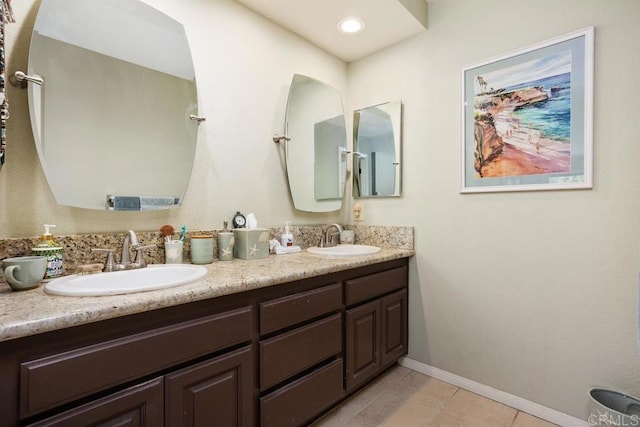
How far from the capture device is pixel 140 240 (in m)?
1.37

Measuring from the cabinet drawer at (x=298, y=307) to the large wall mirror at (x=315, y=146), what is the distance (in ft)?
2.56

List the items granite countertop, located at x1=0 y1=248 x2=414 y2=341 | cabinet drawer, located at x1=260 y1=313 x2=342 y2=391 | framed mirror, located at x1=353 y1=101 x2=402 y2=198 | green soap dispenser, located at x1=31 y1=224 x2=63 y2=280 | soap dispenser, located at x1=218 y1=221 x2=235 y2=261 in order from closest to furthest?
granite countertop, located at x1=0 y1=248 x2=414 y2=341 < green soap dispenser, located at x1=31 y1=224 x2=63 y2=280 < cabinet drawer, located at x1=260 y1=313 x2=342 y2=391 < soap dispenser, located at x1=218 y1=221 x2=235 y2=261 < framed mirror, located at x1=353 y1=101 x2=402 y2=198

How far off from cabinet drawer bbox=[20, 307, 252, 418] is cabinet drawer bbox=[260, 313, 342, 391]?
8.2 inches

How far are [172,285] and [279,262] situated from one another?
2.05 ft

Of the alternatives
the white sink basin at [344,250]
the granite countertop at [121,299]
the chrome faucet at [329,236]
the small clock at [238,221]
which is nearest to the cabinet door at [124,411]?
the granite countertop at [121,299]

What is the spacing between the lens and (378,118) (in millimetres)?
2289

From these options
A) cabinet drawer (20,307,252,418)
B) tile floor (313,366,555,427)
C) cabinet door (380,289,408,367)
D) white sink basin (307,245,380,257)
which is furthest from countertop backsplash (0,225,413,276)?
tile floor (313,366,555,427)

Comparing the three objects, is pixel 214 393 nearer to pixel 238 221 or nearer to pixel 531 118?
pixel 238 221

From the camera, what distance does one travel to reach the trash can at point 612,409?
123 cm

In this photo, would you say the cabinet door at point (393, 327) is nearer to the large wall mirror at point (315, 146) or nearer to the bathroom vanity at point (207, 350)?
the bathroom vanity at point (207, 350)

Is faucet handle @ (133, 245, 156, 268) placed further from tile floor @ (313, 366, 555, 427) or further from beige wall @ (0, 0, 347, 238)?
tile floor @ (313, 366, 555, 427)

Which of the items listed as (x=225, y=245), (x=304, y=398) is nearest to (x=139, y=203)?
(x=225, y=245)

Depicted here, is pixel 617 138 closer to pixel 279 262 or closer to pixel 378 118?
pixel 378 118

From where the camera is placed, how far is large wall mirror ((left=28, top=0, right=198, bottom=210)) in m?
1.17
